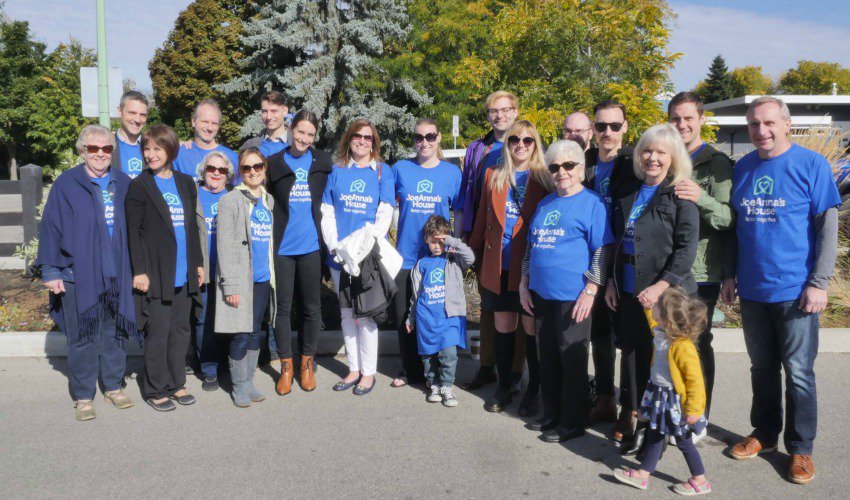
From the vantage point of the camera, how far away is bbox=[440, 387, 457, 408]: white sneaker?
188 inches

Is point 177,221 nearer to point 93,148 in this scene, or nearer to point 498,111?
point 93,148

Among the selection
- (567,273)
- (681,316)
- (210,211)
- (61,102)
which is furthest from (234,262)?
(61,102)

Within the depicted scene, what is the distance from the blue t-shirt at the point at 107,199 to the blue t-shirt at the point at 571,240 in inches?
122

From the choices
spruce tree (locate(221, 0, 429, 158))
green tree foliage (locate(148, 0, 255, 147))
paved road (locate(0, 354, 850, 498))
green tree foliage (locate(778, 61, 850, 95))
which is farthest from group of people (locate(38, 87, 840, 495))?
green tree foliage (locate(778, 61, 850, 95))

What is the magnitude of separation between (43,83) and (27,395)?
3742cm

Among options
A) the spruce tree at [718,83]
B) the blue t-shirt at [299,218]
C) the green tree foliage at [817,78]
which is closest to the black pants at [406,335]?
the blue t-shirt at [299,218]

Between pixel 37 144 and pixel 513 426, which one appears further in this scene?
pixel 37 144

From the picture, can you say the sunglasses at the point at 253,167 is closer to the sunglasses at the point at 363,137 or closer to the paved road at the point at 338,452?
the sunglasses at the point at 363,137

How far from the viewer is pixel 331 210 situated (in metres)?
5.08

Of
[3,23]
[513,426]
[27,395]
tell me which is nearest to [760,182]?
[513,426]

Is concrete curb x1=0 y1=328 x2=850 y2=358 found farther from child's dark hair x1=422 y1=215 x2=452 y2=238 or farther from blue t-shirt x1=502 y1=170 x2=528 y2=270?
blue t-shirt x1=502 y1=170 x2=528 y2=270

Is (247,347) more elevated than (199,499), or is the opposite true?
(247,347)

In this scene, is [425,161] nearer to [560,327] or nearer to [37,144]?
[560,327]

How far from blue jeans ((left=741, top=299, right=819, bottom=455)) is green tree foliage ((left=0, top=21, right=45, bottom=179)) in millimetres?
38784
